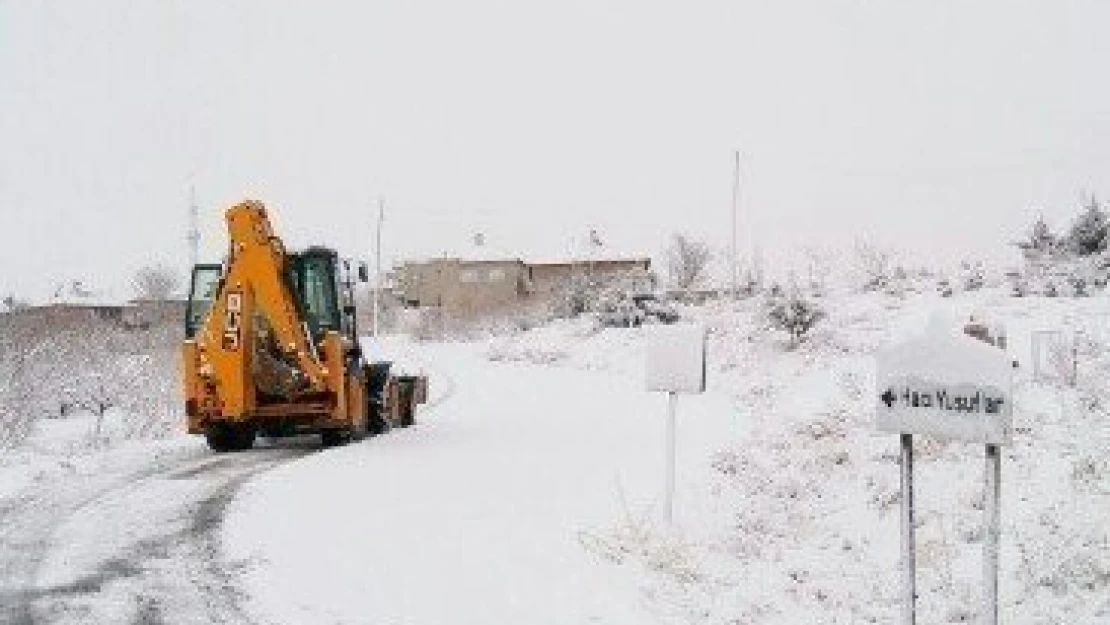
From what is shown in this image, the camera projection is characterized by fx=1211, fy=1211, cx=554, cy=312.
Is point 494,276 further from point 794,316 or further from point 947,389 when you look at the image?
point 947,389

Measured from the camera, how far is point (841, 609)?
9094 millimetres

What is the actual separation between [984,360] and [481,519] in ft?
17.2

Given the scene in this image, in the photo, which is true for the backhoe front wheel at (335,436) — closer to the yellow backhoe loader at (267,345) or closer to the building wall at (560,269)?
the yellow backhoe loader at (267,345)

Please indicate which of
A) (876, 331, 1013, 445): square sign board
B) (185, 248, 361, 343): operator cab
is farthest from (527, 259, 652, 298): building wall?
(876, 331, 1013, 445): square sign board

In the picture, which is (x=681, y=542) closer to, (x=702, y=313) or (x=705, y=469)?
(x=705, y=469)

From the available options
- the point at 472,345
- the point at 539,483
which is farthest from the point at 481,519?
the point at 472,345

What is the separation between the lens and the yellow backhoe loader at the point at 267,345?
16156 mm

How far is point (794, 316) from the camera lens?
115ft

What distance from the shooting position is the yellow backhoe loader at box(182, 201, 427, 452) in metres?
16.2

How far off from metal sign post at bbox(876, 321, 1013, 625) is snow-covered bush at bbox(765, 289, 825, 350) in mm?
27618

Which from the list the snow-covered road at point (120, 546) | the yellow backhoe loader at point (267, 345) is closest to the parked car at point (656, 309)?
the yellow backhoe loader at point (267, 345)

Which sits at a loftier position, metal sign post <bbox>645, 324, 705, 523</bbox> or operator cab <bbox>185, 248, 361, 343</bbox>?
operator cab <bbox>185, 248, 361, 343</bbox>

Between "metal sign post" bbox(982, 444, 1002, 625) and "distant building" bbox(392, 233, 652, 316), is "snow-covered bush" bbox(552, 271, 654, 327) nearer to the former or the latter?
"distant building" bbox(392, 233, 652, 316)

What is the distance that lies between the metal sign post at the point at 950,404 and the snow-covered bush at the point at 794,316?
27.6 m
